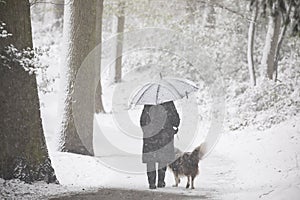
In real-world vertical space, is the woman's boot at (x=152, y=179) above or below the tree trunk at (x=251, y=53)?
below

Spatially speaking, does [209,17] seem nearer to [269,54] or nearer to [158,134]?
[269,54]

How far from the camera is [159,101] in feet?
23.9

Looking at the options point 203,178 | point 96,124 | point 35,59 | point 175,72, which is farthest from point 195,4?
point 35,59

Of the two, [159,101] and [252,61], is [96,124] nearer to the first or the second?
[252,61]

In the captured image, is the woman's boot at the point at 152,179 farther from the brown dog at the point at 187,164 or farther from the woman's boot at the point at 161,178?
the brown dog at the point at 187,164

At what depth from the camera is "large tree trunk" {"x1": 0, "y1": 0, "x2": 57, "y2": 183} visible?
6500 mm

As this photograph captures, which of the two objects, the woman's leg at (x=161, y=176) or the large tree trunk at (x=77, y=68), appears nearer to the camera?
the woman's leg at (x=161, y=176)

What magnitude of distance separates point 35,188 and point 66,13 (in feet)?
12.7

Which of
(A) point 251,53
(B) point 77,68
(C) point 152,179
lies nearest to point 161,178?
(C) point 152,179

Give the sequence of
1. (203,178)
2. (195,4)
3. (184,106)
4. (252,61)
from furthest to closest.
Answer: (195,4), (252,61), (184,106), (203,178)

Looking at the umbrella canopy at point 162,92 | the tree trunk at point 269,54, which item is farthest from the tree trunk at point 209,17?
the umbrella canopy at point 162,92

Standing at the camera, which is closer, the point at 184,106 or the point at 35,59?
the point at 35,59

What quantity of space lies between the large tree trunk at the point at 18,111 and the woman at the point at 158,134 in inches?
62.6

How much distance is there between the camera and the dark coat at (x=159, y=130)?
7309mm
